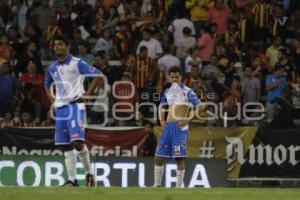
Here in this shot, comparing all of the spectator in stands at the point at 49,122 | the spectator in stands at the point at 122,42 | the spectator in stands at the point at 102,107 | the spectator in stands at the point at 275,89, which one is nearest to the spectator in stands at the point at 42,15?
the spectator in stands at the point at 122,42

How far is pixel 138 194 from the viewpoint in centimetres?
1370

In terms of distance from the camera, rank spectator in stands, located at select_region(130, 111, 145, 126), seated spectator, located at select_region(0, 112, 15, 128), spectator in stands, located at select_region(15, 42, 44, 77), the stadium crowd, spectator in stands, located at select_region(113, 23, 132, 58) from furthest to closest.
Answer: spectator in stands, located at select_region(113, 23, 132, 58) → spectator in stands, located at select_region(15, 42, 44, 77) → the stadium crowd → seated spectator, located at select_region(0, 112, 15, 128) → spectator in stands, located at select_region(130, 111, 145, 126)

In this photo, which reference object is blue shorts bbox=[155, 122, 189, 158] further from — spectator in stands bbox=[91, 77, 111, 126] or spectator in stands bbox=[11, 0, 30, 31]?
spectator in stands bbox=[11, 0, 30, 31]

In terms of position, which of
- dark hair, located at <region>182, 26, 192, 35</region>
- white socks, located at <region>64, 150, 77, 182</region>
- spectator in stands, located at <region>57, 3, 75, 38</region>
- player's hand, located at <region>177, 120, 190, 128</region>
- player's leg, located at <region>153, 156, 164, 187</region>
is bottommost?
player's leg, located at <region>153, 156, 164, 187</region>

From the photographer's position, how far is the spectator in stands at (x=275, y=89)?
2331 centimetres

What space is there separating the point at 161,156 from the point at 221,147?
513cm

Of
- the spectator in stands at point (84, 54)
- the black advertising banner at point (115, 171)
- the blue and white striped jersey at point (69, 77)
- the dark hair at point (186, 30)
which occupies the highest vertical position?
the dark hair at point (186, 30)

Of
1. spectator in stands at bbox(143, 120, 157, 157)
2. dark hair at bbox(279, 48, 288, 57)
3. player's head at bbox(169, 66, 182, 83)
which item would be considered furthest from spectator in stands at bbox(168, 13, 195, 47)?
player's head at bbox(169, 66, 182, 83)

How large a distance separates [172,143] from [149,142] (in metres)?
4.77

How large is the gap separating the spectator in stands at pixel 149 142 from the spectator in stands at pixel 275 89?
315cm

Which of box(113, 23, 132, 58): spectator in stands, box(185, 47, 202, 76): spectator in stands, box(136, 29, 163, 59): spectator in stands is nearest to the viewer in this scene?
box(185, 47, 202, 76): spectator in stands

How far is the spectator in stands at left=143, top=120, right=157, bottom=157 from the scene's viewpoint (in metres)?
21.9

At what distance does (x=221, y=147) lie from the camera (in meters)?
22.1

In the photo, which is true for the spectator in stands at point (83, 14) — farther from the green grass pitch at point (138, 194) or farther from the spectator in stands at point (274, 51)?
the green grass pitch at point (138, 194)
